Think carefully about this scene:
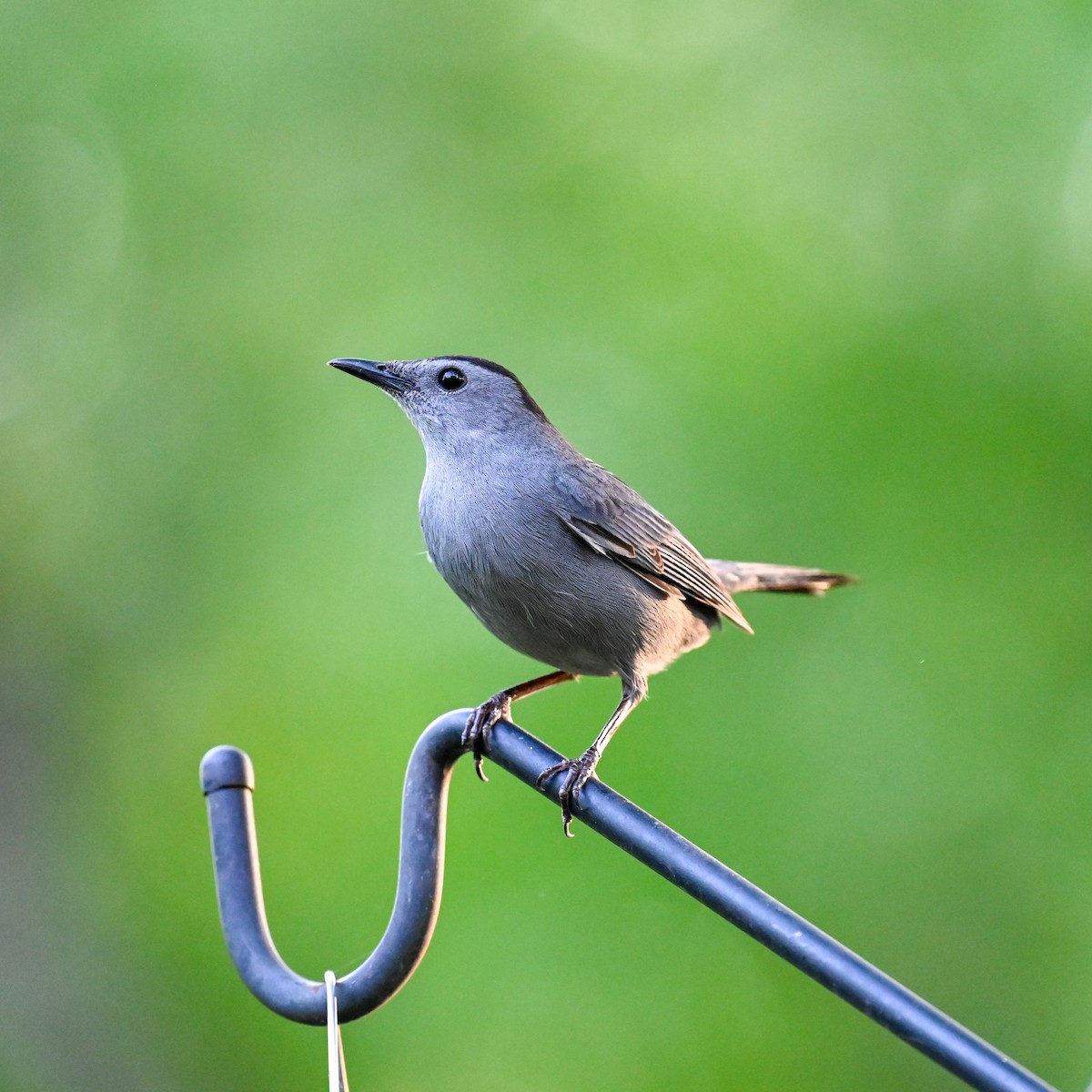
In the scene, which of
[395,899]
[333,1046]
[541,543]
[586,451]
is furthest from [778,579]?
[333,1046]

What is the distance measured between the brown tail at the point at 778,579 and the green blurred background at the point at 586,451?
1454 millimetres

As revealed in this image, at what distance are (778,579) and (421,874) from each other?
8.10 feet

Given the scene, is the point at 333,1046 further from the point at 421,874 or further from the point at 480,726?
the point at 480,726

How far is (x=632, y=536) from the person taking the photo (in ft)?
12.8

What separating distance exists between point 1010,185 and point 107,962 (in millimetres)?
6362

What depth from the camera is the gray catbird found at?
11.6ft

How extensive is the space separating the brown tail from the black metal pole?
196 centimetres

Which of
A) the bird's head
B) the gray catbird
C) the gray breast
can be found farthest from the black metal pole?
the bird's head

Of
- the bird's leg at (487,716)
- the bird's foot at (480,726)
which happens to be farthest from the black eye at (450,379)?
the bird's foot at (480,726)

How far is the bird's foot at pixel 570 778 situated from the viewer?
269 centimetres

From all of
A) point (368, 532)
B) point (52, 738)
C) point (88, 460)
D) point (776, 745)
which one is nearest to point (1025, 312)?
point (776, 745)

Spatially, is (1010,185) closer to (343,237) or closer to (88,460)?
(343,237)

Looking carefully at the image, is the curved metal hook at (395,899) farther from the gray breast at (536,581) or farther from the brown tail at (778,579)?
the brown tail at (778,579)

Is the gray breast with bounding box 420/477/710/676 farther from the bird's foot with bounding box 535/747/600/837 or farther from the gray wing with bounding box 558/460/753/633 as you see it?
the bird's foot with bounding box 535/747/600/837
